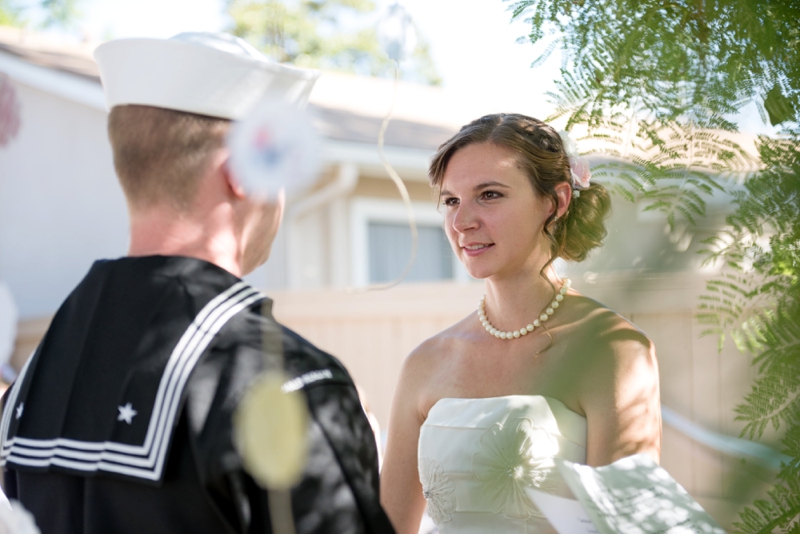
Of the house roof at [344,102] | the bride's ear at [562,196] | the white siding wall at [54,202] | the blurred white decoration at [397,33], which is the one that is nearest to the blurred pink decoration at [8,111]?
the white siding wall at [54,202]

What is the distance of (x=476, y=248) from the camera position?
2.31 meters

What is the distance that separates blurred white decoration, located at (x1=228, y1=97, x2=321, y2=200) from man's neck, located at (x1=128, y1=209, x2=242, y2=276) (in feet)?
0.29

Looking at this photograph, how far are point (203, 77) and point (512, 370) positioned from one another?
1.37 m

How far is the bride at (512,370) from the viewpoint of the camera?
201cm

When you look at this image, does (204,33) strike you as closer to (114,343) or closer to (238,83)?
(238,83)

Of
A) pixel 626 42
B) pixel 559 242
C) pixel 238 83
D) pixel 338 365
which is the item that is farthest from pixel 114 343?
pixel 559 242

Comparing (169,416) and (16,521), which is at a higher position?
(169,416)

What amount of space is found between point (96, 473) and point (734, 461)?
923mm

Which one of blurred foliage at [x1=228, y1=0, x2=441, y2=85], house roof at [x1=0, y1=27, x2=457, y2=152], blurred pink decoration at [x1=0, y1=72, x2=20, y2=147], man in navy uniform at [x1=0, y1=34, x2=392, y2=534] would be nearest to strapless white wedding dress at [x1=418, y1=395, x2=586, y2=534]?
man in navy uniform at [x1=0, y1=34, x2=392, y2=534]

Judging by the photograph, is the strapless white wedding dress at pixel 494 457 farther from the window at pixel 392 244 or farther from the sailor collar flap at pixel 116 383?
the window at pixel 392 244

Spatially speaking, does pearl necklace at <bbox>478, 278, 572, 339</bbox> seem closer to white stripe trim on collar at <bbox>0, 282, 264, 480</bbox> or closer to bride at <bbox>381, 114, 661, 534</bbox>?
bride at <bbox>381, 114, 661, 534</bbox>

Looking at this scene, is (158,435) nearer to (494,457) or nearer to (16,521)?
(16,521)

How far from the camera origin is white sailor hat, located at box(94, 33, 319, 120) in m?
1.33

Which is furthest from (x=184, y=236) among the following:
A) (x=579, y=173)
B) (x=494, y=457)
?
(x=494, y=457)
